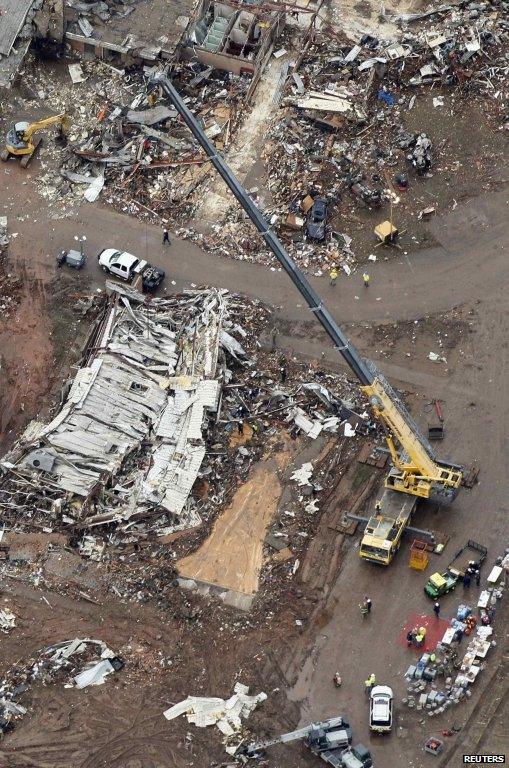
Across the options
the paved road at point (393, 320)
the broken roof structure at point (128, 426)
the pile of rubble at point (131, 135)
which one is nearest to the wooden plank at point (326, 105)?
the pile of rubble at point (131, 135)

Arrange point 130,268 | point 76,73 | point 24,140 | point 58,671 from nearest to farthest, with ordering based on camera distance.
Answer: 1. point 58,671
2. point 130,268
3. point 24,140
4. point 76,73

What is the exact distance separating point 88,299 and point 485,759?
26387 mm

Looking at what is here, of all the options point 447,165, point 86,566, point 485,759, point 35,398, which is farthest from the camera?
point 447,165

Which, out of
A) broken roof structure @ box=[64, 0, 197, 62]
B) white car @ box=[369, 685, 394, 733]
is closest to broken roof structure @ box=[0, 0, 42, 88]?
broken roof structure @ box=[64, 0, 197, 62]

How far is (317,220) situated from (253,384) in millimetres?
9071

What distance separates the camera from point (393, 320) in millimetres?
56062

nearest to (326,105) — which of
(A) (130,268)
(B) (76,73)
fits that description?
(A) (130,268)

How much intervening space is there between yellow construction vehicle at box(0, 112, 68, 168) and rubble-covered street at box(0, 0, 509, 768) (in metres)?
0.11

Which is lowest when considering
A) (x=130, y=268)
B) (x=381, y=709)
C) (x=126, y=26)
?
(x=381, y=709)

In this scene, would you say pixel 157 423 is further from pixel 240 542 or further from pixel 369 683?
pixel 369 683

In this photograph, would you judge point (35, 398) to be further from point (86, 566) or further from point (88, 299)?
point (86, 566)

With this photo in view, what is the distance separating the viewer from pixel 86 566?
49.2 metres

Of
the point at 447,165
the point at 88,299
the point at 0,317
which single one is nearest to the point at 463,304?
the point at 447,165

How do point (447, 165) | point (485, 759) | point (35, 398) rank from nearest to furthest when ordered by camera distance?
point (485, 759)
point (35, 398)
point (447, 165)
